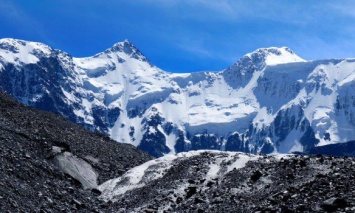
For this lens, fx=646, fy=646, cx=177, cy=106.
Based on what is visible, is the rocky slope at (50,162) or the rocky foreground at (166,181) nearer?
the rocky foreground at (166,181)

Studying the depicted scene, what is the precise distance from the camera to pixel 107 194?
55500mm

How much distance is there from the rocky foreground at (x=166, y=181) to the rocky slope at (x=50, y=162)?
11 cm

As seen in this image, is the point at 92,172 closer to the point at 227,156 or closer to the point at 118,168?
the point at 118,168

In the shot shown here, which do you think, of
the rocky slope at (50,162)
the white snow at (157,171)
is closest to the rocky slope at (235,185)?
the white snow at (157,171)

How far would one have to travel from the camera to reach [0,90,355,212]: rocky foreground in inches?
1596

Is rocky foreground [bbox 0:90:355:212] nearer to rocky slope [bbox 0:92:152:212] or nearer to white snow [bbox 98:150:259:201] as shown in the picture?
white snow [bbox 98:150:259:201]

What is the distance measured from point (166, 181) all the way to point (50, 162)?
10778mm

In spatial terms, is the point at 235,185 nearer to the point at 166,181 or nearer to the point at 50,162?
the point at 166,181

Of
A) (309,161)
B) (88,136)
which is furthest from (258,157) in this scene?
(88,136)

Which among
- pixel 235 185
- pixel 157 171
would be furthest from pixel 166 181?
pixel 235 185

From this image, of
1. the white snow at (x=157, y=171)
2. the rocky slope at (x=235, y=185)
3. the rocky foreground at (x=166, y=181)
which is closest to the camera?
the rocky foreground at (x=166, y=181)

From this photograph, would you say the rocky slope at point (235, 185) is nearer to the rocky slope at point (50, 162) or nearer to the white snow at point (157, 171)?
the white snow at point (157, 171)

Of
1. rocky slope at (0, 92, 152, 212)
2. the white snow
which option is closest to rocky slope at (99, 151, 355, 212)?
the white snow

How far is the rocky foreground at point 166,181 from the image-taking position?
40531 mm
